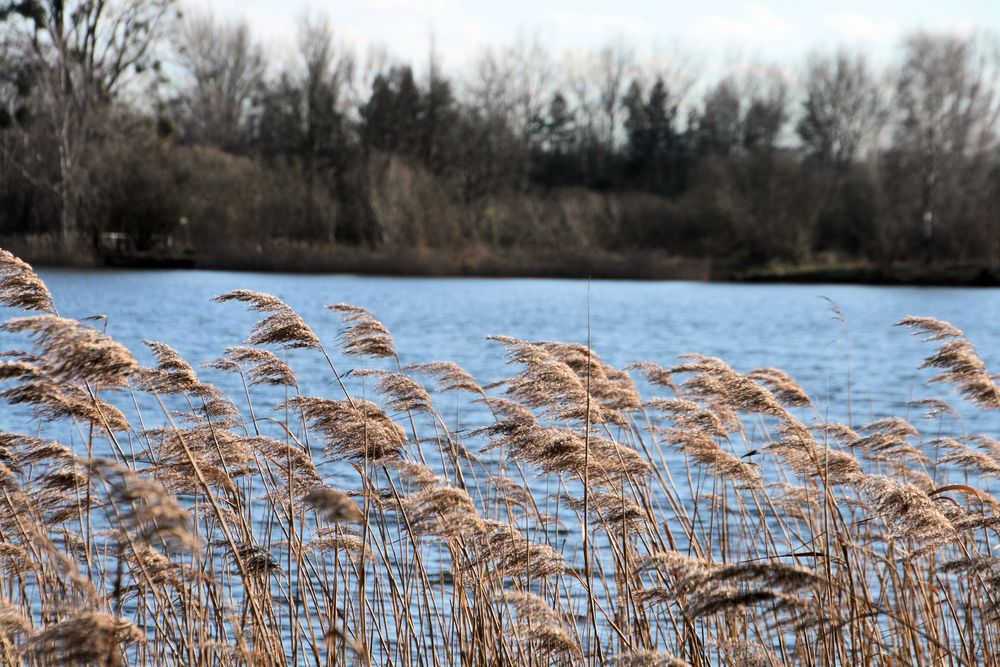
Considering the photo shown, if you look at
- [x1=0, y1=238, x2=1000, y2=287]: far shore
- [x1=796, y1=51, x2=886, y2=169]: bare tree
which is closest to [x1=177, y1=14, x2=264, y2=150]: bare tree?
[x1=0, y1=238, x2=1000, y2=287]: far shore

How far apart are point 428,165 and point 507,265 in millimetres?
10404

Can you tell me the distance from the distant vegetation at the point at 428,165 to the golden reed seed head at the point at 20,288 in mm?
30884

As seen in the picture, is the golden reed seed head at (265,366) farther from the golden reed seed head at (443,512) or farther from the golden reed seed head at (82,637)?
the golden reed seed head at (82,637)

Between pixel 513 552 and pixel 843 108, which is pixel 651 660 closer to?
pixel 513 552

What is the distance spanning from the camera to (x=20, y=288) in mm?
Answer: 2869

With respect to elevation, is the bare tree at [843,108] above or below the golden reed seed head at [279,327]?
above

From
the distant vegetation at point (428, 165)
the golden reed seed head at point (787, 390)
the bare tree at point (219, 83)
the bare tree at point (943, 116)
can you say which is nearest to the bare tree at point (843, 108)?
the distant vegetation at point (428, 165)

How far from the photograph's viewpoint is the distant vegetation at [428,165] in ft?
110

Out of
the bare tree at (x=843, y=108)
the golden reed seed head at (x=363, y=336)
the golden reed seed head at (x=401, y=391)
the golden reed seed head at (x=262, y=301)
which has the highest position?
the bare tree at (x=843, y=108)

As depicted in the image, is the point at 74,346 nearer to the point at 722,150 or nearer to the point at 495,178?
the point at 495,178

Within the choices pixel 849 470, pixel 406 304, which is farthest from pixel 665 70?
pixel 849 470

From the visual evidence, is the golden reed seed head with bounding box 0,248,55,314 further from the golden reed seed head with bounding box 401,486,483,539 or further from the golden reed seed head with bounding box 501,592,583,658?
the golden reed seed head with bounding box 501,592,583,658

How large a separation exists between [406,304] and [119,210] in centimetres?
1371

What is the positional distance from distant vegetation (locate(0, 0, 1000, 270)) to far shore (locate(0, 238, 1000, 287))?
1.14 ft
